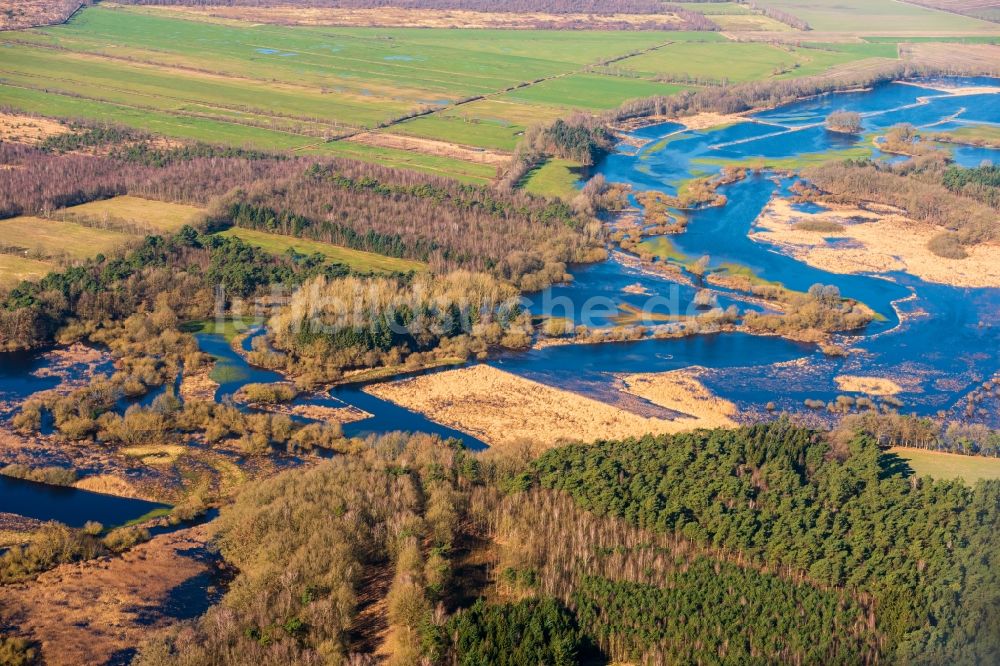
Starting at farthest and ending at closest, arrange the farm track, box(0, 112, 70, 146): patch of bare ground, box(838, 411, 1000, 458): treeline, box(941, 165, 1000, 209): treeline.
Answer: the farm track < box(0, 112, 70, 146): patch of bare ground < box(941, 165, 1000, 209): treeline < box(838, 411, 1000, 458): treeline

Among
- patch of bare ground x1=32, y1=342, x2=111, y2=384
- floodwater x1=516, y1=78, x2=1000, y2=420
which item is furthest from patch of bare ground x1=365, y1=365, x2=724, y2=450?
patch of bare ground x1=32, y1=342, x2=111, y2=384

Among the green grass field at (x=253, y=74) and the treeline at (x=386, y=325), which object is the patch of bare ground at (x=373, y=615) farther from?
the green grass field at (x=253, y=74)

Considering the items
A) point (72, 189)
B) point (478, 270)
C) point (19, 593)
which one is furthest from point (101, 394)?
point (72, 189)

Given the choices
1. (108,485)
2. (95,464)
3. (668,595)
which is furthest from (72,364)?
(668,595)

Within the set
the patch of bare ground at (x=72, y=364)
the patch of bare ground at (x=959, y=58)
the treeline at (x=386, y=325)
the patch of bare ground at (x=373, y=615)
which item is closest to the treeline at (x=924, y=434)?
the treeline at (x=386, y=325)

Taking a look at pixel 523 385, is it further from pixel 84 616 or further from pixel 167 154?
pixel 167 154

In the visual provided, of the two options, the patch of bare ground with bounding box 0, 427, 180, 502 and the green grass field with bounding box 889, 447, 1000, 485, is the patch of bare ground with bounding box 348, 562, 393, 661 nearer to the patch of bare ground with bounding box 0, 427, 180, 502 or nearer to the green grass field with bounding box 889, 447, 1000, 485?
the patch of bare ground with bounding box 0, 427, 180, 502
